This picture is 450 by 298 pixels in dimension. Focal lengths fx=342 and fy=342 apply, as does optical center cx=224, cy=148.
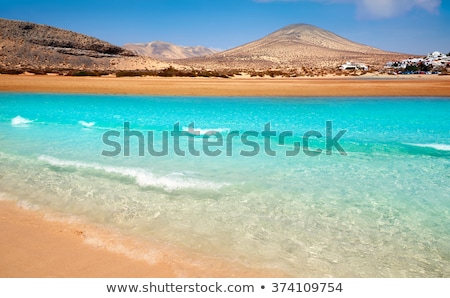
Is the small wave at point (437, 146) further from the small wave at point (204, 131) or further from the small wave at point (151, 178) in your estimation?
the small wave at point (151, 178)

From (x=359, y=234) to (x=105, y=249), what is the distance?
3.46 m

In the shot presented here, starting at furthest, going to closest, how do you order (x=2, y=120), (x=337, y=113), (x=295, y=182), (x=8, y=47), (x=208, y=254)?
(x=8, y=47)
(x=337, y=113)
(x=2, y=120)
(x=295, y=182)
(x=208, y=254)

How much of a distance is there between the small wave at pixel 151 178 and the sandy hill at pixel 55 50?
5418cm

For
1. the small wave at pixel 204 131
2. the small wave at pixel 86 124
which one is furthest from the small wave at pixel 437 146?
the small wave at pixel 86 124

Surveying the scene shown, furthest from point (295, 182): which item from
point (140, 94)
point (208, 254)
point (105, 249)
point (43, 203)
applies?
point (140, 94)

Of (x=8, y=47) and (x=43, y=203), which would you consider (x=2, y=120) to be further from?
(x=8, y=47)

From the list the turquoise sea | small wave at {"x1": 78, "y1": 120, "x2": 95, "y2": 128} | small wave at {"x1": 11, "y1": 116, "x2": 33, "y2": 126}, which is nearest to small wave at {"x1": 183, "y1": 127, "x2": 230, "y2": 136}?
the turquoise sea

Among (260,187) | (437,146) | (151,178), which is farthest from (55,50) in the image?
(260,187)

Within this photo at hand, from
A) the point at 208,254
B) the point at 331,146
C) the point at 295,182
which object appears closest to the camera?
the point at 208,254

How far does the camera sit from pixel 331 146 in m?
10.8

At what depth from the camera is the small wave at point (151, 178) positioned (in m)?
6.78

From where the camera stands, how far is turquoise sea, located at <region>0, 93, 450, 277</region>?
443 centimetres

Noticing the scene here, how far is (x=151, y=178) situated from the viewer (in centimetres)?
730
